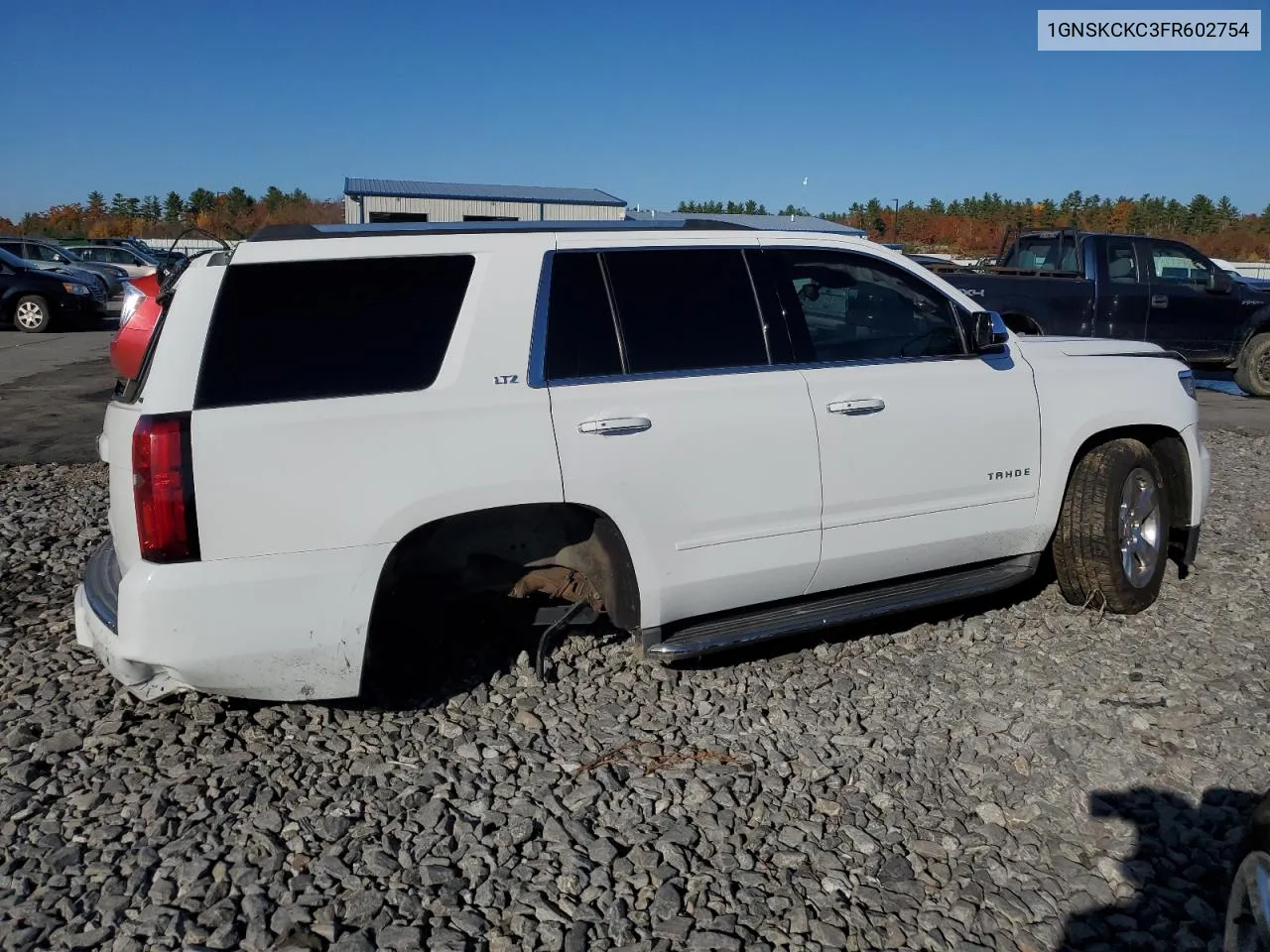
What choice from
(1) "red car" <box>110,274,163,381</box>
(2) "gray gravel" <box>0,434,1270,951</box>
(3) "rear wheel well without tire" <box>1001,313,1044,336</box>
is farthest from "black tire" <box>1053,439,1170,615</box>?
(3) "rear wheel well without tire" <box>1001,313,1044,336</box>

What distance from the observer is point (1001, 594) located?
222 inches

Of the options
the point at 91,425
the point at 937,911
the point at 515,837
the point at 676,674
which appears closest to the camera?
Answer: the point at 937,911

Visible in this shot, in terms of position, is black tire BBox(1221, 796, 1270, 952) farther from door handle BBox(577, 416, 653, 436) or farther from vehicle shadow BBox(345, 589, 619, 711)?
vehicle shadow BBox(345, 589, 619, 711)

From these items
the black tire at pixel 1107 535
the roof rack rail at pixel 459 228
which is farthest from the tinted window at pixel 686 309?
the black tire at pixel 1107 535

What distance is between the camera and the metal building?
41.7m

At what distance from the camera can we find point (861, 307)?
16.0ft

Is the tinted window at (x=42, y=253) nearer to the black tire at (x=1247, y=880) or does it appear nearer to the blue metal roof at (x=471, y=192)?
the blue metal roof at (x=471, y=192)

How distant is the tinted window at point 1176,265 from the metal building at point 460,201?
30.1m

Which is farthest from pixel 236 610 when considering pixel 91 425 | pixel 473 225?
pixel 91 425

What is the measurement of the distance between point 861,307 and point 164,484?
3.00 metres

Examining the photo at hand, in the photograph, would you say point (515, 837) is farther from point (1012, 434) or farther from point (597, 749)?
point (1012, 434)

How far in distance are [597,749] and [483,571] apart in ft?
2.82

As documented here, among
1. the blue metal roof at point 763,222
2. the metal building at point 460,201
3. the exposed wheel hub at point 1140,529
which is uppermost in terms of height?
the metal building at point 460,201

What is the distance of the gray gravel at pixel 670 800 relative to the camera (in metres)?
3.02
